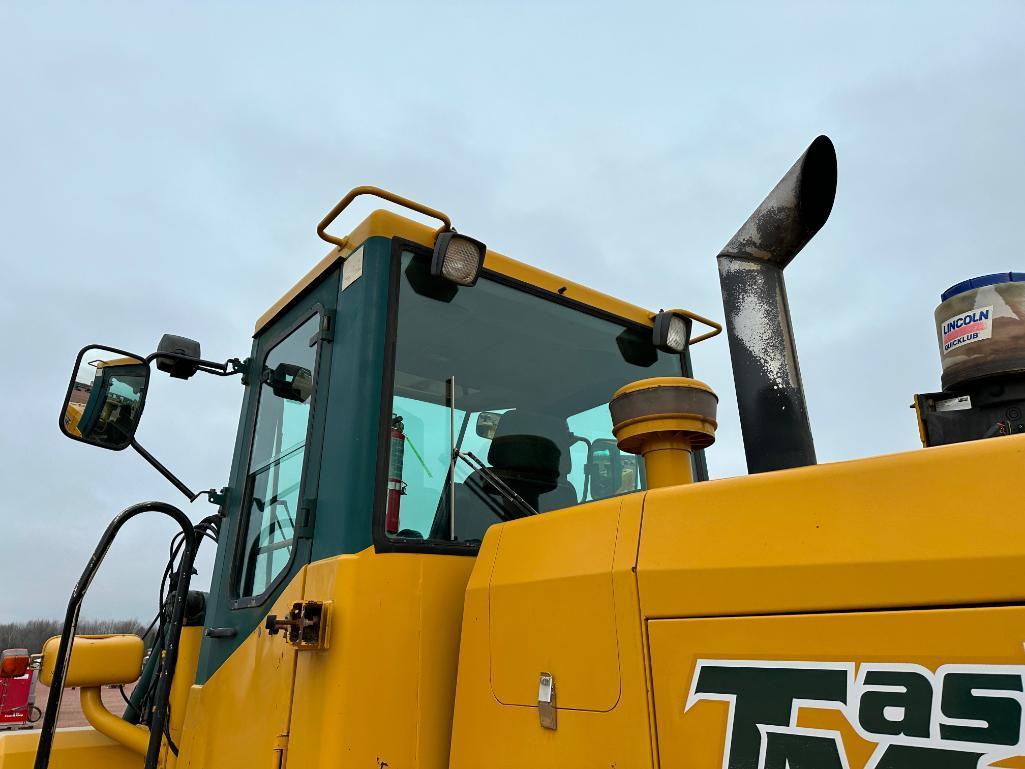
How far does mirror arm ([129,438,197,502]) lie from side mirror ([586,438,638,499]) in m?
1.47

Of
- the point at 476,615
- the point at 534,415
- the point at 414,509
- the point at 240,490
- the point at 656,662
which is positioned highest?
the point at 534,415

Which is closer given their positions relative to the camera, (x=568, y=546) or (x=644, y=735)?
(x=644, y=735)

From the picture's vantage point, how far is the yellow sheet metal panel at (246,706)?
1950 millimetres

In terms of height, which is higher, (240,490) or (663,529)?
(240,490)

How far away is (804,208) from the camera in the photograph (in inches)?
77.0

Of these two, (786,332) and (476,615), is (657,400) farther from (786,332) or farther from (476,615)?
(476,615)

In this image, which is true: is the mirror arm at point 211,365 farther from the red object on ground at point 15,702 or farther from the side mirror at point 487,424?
the red object on ground at point 15,702

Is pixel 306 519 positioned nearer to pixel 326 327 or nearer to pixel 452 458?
pixel 452 458

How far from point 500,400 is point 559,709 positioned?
1.11m

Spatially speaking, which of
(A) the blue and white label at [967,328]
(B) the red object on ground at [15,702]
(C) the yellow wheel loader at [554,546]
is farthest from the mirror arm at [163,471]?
(B) the red object on ground at [15,702]

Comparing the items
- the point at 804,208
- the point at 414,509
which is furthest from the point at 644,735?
the point at 804,208

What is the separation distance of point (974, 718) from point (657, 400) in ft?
3.30

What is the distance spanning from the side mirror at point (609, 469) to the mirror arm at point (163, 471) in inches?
57.7

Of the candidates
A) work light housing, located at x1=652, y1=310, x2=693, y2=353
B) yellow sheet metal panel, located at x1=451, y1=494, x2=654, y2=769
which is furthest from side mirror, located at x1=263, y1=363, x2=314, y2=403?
work light housing, located at x1=652, y1=310, x2=693, y2=353
